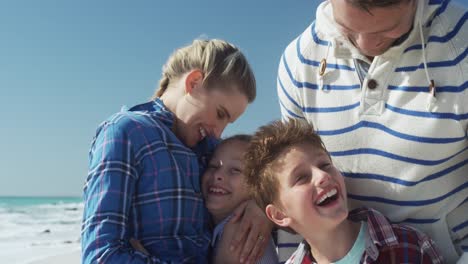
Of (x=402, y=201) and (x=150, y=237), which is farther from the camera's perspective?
(x=150, y=237)

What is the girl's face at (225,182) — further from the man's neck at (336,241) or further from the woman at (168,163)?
the man's neck at (336,241)

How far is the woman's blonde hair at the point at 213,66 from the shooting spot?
2695mm

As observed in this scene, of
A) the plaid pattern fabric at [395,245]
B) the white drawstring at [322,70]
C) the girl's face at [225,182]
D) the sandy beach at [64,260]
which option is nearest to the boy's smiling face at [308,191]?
the plaid pattern fabric at [395,245]

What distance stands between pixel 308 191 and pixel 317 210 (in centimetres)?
8

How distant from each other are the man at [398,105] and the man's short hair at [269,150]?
56 millimetres

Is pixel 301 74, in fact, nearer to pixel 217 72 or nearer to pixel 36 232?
pixel 217 72

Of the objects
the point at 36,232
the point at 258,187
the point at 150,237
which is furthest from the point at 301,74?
the point at 36,232

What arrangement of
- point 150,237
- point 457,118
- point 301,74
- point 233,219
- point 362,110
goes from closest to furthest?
1. point 457,118
2. point 362,110
3. point 301,74
4. point 150,237
5. point 233,219

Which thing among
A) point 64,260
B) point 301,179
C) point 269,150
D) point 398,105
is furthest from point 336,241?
point 64,260

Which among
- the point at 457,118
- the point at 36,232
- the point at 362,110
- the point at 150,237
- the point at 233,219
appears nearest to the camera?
the point at 457,118

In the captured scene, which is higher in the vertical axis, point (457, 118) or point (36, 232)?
point (457, 118)

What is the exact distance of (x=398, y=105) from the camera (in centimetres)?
205

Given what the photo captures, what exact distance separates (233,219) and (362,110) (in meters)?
0.90

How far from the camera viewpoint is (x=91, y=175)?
7.69ft
